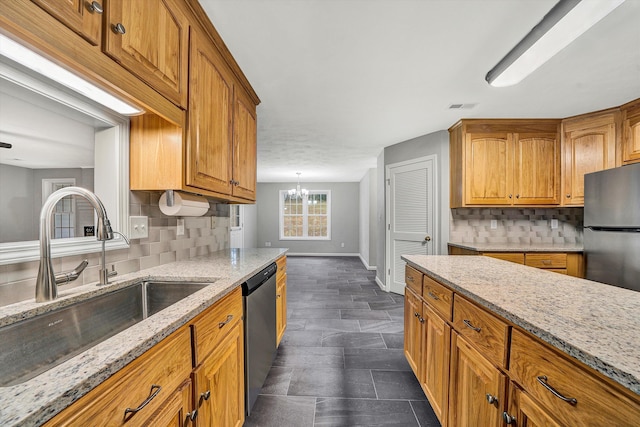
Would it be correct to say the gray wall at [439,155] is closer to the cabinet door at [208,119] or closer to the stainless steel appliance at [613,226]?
the stainless steel appliance at [613,226]

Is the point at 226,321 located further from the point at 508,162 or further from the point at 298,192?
the point at 298,192

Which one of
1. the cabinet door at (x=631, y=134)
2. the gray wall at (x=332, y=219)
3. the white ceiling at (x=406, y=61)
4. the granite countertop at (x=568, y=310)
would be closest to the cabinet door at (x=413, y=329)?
the granite countertop at (x=568, y=310)

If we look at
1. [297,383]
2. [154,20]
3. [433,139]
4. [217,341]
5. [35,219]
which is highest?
[433,139]

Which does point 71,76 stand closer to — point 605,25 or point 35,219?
point 35,219

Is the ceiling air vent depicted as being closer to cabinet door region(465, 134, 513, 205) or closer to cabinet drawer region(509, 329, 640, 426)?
cabinet door region(465, 134, 513, 205)

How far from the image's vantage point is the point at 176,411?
0.83 m

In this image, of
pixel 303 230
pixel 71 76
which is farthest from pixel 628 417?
pixel 303 230

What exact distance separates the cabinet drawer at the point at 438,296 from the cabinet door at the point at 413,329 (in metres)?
0.13

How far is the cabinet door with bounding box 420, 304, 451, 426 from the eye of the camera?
129cm

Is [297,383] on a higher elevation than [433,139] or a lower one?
lower

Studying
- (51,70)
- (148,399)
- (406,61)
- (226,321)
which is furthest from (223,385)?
(406,61)

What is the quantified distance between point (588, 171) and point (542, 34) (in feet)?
8.17

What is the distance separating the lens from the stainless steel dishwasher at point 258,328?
1434 mm

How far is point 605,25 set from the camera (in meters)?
1.51
